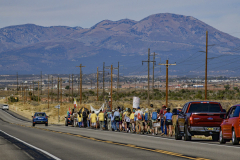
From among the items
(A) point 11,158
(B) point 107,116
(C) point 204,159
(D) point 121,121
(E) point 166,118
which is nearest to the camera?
(C) point 204,159

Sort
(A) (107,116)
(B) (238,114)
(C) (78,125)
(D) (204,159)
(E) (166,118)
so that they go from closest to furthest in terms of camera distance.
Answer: (D) (204,159) < (B) (238,114) < (E) (166,118) < (A) (107,116) < (C) (78,125)

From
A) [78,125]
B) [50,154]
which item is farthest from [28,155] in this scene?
[78,125]

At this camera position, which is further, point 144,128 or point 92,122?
point 92,122

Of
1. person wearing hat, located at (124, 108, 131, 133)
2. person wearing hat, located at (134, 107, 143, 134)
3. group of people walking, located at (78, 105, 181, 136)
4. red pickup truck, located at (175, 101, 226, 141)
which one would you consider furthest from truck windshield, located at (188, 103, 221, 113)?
person wearing hat, located at (124, 108, 131, 133)

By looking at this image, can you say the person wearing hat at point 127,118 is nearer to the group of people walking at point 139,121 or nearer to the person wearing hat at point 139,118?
the group of people walking at point 139,121

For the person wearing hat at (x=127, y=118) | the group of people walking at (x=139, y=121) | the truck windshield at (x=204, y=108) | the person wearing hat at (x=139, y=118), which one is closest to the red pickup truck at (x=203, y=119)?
the truck windshield at (x=204, y=108)

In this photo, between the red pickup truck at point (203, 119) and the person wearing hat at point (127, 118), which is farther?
the person wearing hat at point (127, 118)

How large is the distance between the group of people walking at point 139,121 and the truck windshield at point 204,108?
4430 mm

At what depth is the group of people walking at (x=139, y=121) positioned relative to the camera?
27638mm

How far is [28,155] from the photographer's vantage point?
16156 mm

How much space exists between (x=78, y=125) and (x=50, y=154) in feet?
96.1

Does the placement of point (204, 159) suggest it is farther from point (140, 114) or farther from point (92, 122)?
point (92, 122)

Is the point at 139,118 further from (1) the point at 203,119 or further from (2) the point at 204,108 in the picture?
(1) the point at 203,119

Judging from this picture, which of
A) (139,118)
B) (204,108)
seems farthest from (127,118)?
(204,108)
